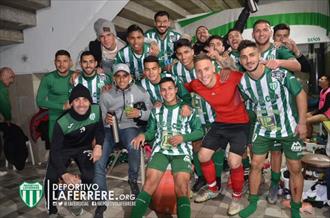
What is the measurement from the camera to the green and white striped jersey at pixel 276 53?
314 centimetres

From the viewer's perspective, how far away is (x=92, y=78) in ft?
11.9

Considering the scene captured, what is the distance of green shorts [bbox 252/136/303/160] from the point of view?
292 cm

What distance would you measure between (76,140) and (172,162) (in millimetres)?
1098

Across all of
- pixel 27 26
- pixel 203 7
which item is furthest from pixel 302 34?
pixel 27 26

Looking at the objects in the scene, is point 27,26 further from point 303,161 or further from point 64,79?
point 303,161

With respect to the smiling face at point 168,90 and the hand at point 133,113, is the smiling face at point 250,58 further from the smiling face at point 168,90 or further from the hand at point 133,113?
the hand at point 133,113

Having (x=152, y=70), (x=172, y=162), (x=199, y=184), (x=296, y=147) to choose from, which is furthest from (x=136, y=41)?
(x=296, y=147)

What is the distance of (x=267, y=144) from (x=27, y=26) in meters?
3.96

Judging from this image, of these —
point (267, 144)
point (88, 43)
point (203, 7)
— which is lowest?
point (267, 144)

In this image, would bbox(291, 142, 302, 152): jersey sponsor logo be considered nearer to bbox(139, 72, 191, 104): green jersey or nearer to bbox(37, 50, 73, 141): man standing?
bbox(139, 72, 191, 104): green jersey

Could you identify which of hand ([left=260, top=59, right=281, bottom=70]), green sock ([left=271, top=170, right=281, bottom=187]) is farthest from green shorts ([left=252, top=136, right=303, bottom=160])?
hand ([left=260, top=59, right=281, bottom=70])

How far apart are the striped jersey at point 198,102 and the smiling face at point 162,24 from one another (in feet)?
2.95

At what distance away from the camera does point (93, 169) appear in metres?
3.19

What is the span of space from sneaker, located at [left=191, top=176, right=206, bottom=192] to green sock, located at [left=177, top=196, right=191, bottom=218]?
987 mm
